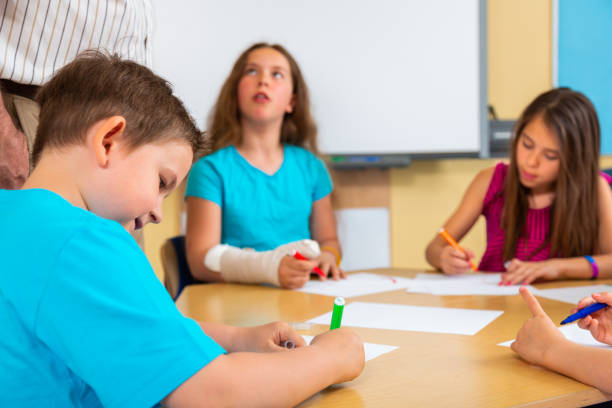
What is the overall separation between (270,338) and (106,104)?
0.34 metres

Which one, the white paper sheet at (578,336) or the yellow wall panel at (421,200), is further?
the yellow wall panel at (421,200)

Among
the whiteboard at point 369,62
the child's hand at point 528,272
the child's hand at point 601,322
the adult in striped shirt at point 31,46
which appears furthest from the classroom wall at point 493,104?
the child's hand at point 601,322

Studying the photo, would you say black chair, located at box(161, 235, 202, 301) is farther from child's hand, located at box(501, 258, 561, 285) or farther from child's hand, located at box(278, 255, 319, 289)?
child's hand, located at box(501, 258, 561, 285)

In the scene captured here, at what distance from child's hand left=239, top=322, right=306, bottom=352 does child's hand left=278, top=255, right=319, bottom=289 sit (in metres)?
0.51

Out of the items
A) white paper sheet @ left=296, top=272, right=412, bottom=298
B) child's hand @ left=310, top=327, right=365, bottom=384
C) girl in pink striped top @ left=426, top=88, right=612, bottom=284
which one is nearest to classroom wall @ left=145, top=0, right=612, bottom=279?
girl in pink striped top @ left=426, top=88, right=612, bottom=284

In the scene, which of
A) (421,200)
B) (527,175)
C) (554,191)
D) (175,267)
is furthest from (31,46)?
(421,200)

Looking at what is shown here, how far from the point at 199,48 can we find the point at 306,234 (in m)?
1.04

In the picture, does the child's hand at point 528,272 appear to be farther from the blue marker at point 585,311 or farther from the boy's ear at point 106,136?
the boy's ear at point 106,136

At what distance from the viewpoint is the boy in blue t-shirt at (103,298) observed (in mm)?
496

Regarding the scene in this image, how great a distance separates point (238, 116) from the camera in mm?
1986

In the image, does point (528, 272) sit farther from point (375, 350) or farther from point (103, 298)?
point (103, 298)

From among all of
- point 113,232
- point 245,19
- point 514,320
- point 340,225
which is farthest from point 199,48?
point 113,232

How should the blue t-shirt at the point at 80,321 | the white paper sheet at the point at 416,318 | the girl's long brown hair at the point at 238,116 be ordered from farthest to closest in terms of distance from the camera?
the girl's long brown hair at the point at 238,116 < the white paper sheet at the point at 416,318 < the blue t-shirt at the point at 80,321

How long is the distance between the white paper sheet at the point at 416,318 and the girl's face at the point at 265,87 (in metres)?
0.96
